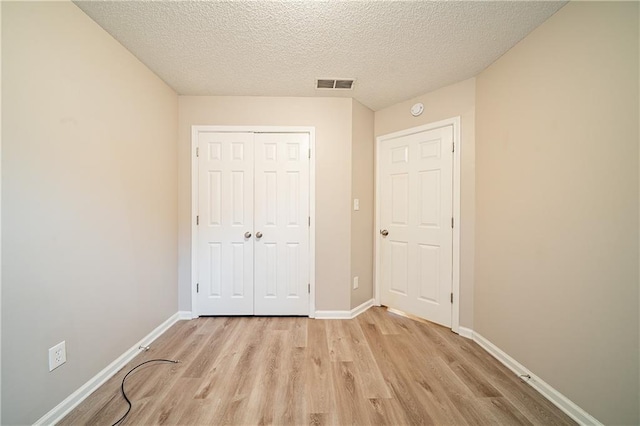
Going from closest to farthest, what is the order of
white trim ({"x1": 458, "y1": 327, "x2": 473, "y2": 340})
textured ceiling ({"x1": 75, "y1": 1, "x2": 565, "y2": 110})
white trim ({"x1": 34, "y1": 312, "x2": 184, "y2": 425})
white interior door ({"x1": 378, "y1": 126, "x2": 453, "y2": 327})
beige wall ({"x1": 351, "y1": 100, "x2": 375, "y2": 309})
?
1. white trim ({"x1": 34, "y1": 312, "x2": 184, "y2": 425})
2. textured ceiling ({"x1": 75, "y1": 1, "x2": 565, "y2": 110})
3. white trim ({"x1": 458, "y1": 327, "x2": 473, "y2": 340})
4. white interior door ({"x1": 378, "y1": 126, "x2": 453, "y2": 327})
5. beige wall ({"x1": 351, "y1": 100, "x2": 375, "y2": 309})

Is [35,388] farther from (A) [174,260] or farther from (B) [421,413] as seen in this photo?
(B) [421,413]

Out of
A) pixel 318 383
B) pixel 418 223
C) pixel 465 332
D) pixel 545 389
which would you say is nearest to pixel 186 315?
Result: pixel 318 383

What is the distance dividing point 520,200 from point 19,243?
293 cm

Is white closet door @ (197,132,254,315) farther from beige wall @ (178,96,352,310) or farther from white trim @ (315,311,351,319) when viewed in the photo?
white trim @ (315,311,351,319)

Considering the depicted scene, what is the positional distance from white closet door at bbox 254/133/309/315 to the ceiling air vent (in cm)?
51

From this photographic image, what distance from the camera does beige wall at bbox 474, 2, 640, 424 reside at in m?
A: 1.08

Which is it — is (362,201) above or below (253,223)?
above

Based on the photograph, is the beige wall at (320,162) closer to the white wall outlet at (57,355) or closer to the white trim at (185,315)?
the white trim at (185,315)

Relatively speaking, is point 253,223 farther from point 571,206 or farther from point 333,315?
point 571,206

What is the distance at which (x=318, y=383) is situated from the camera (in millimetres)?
1473

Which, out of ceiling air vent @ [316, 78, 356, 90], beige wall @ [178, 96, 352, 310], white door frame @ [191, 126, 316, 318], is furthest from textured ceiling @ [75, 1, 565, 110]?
white door frame @ [191, 126, 316, 318]

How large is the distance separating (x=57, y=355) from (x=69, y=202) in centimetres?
85

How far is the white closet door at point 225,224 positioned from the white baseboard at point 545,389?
2219mm

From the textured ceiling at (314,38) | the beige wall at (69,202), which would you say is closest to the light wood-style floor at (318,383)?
the beige wall at (69,202)
